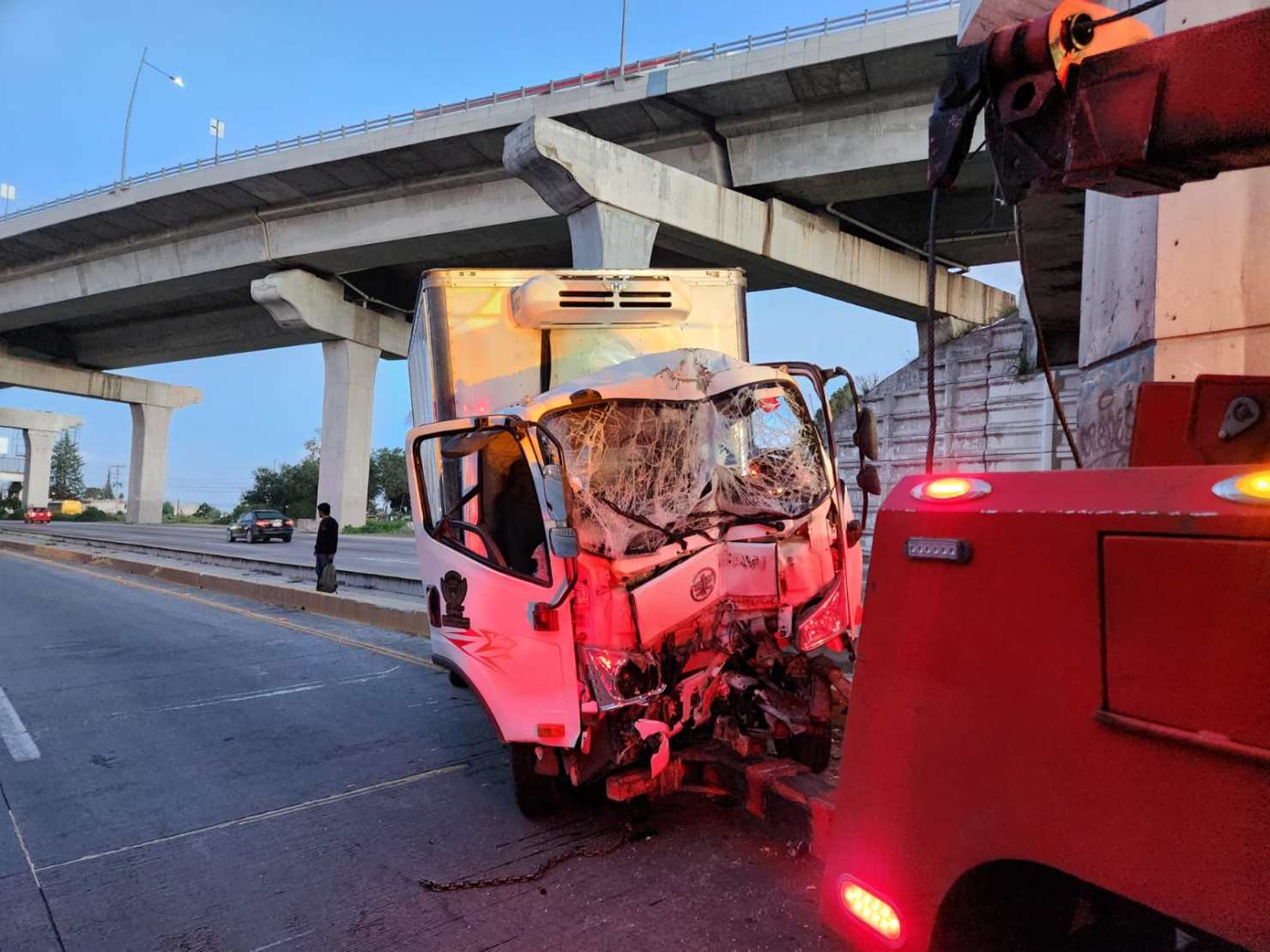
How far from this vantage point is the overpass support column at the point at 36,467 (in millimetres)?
71188

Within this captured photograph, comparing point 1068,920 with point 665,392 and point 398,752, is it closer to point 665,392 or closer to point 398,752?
point 665,392

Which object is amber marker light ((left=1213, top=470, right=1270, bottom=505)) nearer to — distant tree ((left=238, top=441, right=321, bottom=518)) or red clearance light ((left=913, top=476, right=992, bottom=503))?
red clearance light ((left=913, top=476, right=992, bottom=503))

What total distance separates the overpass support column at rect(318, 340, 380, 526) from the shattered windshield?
32.1 metres

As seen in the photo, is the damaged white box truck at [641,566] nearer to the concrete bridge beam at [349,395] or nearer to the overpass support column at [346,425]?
the concrete bridge beam at [349,395]

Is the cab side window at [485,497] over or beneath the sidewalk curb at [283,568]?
over

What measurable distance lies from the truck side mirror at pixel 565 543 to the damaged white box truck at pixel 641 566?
0.01 meters

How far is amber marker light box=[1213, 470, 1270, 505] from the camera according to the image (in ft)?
4.55

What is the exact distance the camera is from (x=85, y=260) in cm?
3197

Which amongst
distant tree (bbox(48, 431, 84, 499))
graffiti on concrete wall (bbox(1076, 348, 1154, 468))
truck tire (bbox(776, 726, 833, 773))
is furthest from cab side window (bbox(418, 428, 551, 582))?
distant tree (bbox(48, 431, 84, 499))

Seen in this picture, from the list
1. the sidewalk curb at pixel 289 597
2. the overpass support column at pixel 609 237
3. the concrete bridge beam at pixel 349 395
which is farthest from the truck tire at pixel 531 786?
the concrete bridge beam at pixel 349 395

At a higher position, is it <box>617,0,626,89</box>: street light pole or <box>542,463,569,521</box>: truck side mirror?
<box>617,0,626,89</box>: street light pole

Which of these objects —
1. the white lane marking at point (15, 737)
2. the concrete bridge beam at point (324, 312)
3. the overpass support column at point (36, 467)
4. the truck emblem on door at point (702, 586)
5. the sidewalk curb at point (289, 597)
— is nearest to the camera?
the truck emblem on door at point (702, 586)

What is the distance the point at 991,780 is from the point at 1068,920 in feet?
2.29

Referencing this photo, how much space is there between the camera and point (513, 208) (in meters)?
23.2
